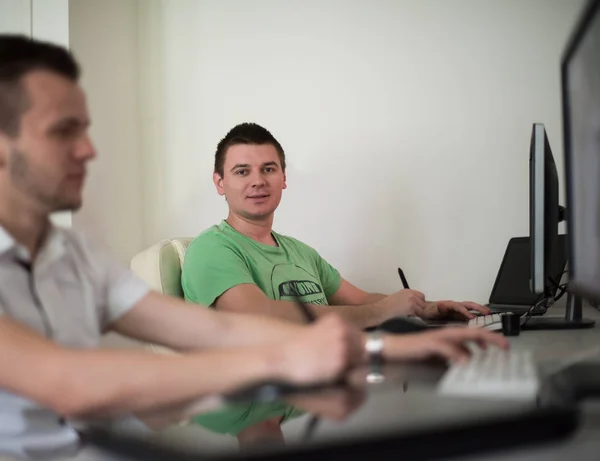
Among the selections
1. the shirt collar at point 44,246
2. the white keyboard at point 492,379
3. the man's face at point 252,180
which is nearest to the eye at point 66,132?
the shirt collar at point 44,246

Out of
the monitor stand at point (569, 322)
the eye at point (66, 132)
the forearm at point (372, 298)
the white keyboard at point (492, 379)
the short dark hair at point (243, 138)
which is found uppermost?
the short dark hair at point (243, 138)

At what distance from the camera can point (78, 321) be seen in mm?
1042

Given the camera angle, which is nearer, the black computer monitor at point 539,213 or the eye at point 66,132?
the eye at point 66,132

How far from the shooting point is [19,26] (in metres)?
2.23

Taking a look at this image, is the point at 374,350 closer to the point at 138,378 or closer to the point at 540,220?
→ the point at 138,378

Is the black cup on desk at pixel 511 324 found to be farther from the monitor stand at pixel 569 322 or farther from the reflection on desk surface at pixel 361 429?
the reflection on desk surface at pixel 361 429

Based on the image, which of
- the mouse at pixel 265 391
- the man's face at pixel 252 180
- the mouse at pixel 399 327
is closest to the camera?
the mouse at pixel 265 391

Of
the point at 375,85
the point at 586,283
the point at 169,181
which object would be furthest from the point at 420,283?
the point at 586,283

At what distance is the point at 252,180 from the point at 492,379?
58.9 inches

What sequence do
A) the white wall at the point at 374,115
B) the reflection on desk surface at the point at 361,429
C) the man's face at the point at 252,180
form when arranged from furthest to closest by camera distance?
the white wall at the point at 374,115, the man's face at the point at 252,180, the reflection on desk surface at the point at 361,429

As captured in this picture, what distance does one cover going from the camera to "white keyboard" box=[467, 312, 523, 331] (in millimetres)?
1569

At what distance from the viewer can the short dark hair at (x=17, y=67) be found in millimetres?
968

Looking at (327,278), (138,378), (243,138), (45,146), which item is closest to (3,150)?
(45,146)

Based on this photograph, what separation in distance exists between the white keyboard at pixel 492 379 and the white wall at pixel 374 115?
165cm
